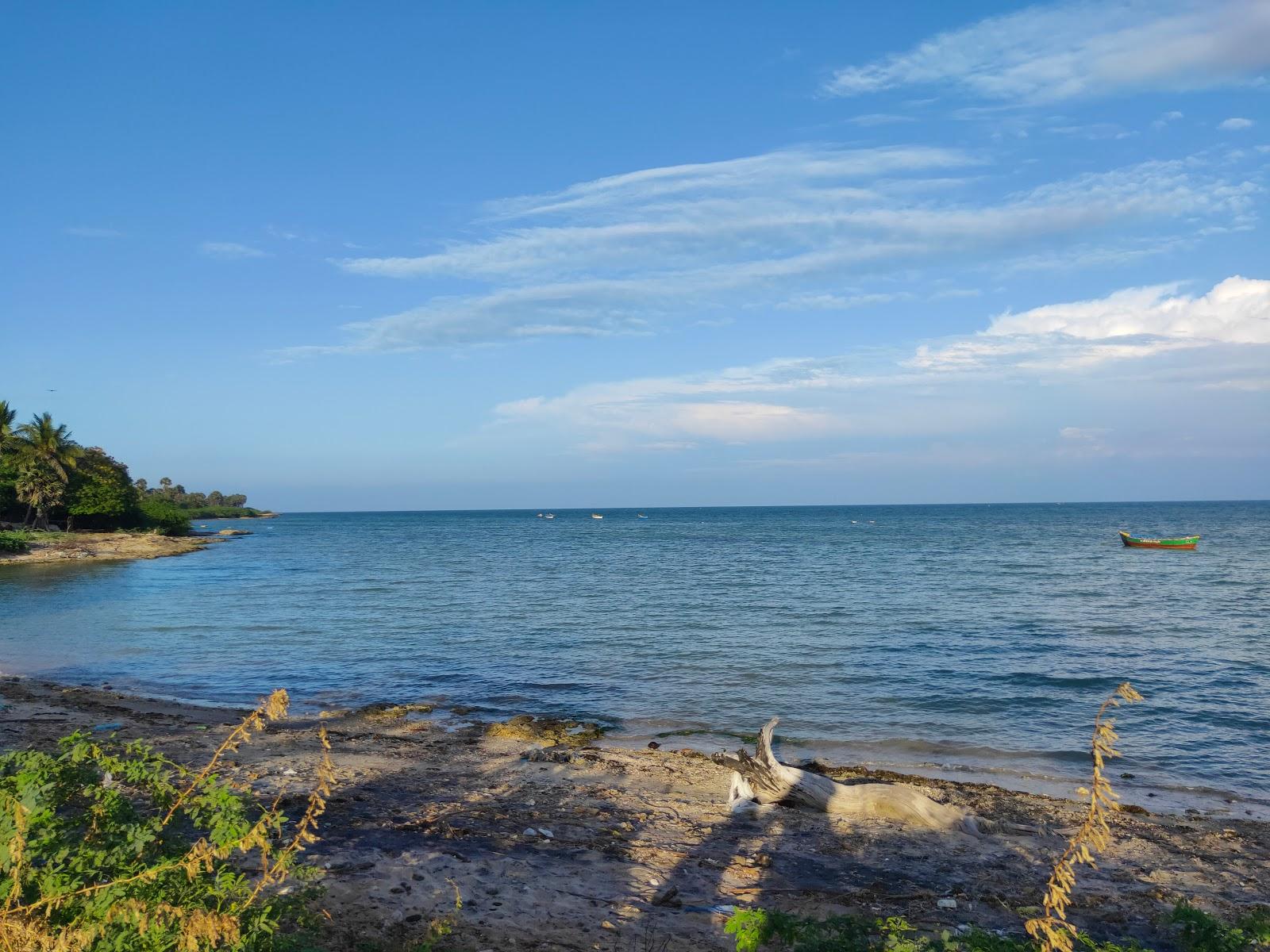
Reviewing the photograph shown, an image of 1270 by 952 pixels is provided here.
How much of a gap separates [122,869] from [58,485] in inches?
3109

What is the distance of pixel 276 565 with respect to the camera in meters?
59.4

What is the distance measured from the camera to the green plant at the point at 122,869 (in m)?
4.21

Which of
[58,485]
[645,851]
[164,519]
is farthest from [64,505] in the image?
[645,851]

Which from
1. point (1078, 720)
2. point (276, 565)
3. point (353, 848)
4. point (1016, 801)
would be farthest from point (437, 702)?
point (276, 565)

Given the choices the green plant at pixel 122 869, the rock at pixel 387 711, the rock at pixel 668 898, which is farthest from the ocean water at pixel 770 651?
the green plant at pixel 122 869

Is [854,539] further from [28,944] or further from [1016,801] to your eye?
[28,944]

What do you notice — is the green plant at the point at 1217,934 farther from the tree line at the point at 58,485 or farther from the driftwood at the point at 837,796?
the tree line at the point at 58,485

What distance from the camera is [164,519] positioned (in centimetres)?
8631

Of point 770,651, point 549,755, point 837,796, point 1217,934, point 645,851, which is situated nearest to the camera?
point 1217,934

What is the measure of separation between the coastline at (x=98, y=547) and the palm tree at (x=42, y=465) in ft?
10.9

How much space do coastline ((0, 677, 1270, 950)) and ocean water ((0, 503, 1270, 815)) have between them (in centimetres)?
277

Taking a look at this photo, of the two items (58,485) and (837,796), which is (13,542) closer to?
(58,485)

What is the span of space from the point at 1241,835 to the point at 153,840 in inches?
494

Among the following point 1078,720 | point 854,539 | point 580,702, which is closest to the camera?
point 1078,720
